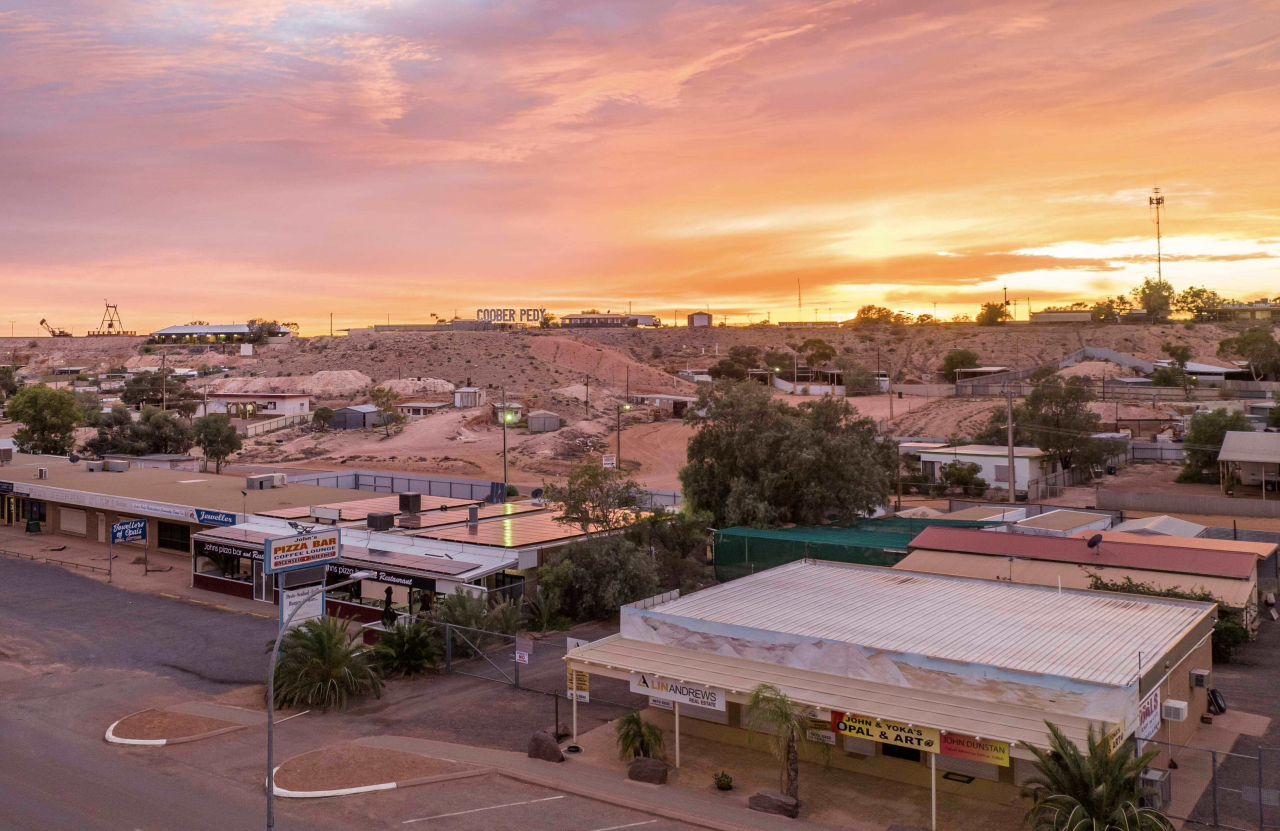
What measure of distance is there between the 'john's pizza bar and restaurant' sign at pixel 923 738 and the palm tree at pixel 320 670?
12696 millimetres

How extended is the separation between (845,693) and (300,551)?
52.2ft

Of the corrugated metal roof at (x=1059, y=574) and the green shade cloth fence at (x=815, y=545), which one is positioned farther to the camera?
the green shade cloth fence at (x=815, y=545)

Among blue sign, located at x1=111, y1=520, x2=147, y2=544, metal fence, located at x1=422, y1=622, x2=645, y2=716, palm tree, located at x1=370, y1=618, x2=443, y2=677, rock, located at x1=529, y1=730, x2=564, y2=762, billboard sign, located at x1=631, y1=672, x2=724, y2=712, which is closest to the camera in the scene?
billboard sign, located at x1=631, y1=672, x2=724, y2=712

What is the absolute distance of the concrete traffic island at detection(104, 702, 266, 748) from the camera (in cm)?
2111

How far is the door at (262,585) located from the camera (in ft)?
115

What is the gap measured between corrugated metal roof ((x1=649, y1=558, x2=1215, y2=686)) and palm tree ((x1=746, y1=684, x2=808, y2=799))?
102 inches

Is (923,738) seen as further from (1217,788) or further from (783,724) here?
(1217,788)

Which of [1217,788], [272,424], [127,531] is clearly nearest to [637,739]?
[1217,788]

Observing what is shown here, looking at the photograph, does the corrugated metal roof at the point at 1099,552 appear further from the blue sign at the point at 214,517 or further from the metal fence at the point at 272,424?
the metal fence at the point at 272,424

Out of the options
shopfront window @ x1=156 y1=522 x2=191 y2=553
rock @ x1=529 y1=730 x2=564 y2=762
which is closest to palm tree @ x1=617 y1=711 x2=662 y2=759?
rock @ x1=529 y1=730 x2=564 y2=762

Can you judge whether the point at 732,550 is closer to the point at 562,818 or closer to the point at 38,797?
the point at 562,818

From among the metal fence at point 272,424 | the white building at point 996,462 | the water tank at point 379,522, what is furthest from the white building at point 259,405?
the water tank at point 379,522

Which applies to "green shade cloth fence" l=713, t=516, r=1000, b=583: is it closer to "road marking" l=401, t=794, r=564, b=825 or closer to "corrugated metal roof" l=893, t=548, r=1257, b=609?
"corrugated metal roof" l=893, t=548, r=1257, b=609

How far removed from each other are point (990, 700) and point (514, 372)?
4832 inches
